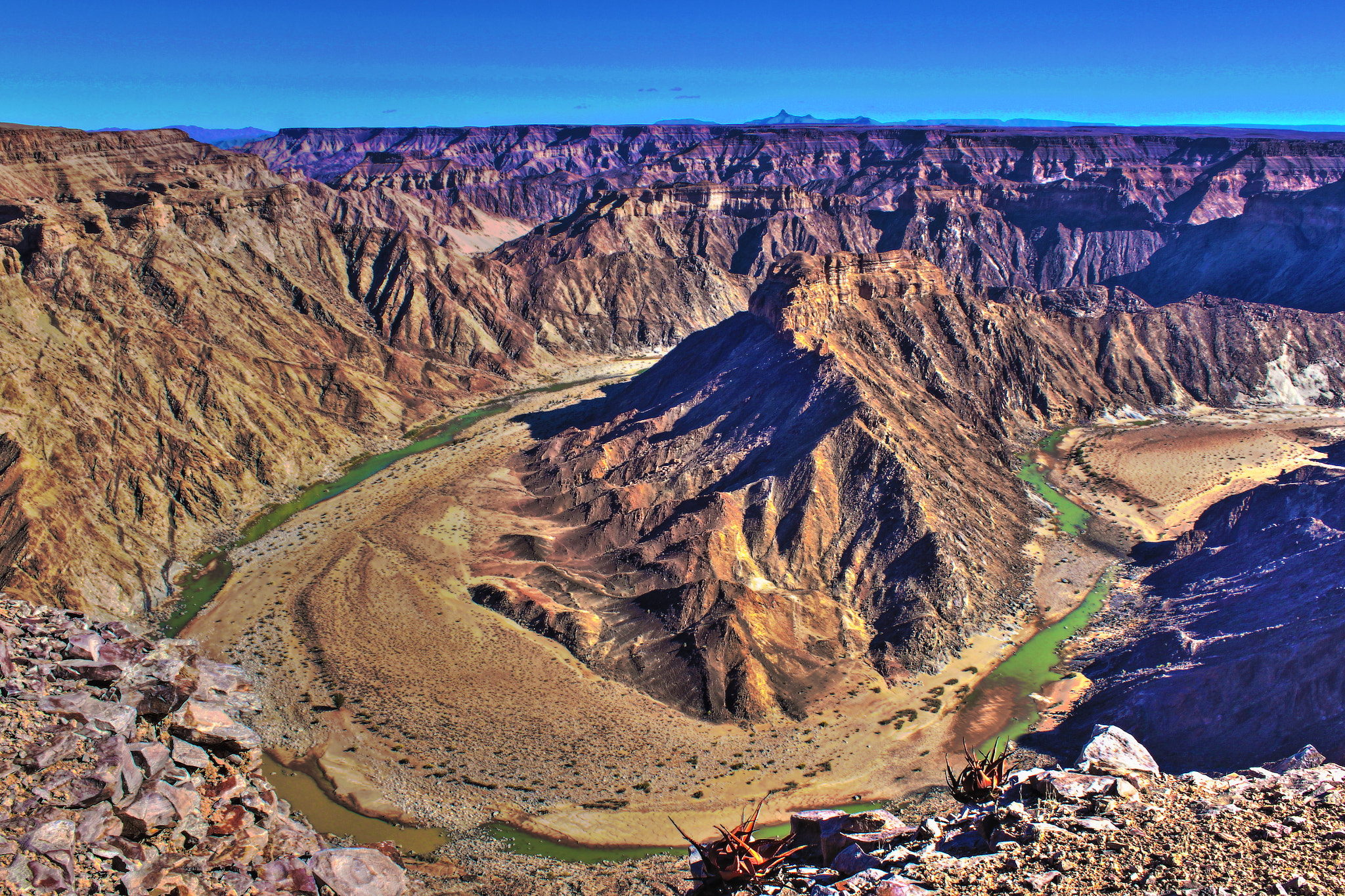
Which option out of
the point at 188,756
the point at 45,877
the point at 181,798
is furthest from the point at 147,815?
the point at 188,756

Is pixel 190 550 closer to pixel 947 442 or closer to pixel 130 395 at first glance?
pixel 130 395

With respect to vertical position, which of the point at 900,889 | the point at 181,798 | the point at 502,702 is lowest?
the point at 502,702

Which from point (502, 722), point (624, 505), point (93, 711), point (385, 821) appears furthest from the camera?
point (624, 505)

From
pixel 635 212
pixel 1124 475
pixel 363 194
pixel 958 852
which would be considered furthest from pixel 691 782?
pixel 363 194

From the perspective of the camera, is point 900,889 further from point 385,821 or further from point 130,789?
point 385,821

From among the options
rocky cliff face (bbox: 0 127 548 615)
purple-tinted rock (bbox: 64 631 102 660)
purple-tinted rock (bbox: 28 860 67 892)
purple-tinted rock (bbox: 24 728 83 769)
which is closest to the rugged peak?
rocky cliff face (bbox: 0 127 548 615)
